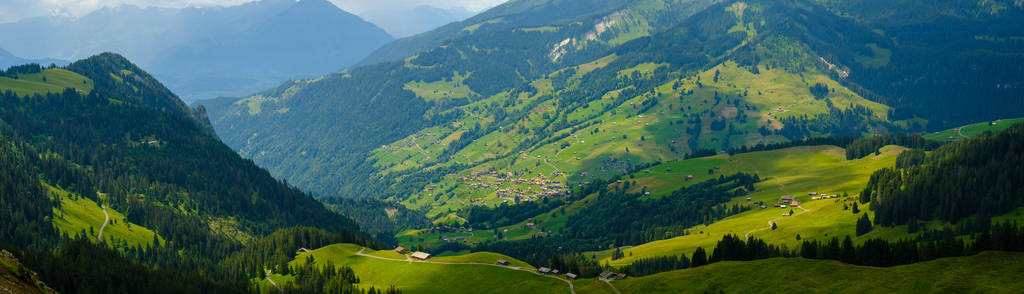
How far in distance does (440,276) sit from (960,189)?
427ft

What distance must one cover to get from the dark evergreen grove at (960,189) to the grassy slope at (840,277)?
2782 inches

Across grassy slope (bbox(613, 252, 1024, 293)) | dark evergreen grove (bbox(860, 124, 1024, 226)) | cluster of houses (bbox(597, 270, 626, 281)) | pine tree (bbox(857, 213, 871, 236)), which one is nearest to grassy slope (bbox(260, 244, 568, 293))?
cluster of houses (bbox(597, 270, 626, 281))

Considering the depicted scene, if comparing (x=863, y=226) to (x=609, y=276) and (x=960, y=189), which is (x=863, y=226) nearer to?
(x=960, y=189)

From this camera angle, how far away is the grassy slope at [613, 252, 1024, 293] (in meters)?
97.0

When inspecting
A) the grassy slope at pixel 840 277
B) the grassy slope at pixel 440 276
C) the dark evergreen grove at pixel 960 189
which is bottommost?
the grassy slope at pixel 440 276

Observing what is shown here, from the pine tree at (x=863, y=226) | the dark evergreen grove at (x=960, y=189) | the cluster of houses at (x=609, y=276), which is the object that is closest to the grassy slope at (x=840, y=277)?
the cluster of houses at (x=609, y=276)

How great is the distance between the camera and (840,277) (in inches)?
4281

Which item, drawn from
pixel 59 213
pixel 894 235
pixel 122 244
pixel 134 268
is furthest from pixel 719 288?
pixel 59 213

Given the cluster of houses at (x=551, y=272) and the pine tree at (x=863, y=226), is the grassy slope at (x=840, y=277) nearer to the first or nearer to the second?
the cluster of houses at (x=551, y=272)

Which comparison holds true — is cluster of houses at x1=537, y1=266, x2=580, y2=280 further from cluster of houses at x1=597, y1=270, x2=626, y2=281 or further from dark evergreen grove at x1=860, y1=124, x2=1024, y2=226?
dark evergreen grove at x1=860, y1=124, x2=1024, y2=226

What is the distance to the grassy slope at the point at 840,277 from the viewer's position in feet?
318

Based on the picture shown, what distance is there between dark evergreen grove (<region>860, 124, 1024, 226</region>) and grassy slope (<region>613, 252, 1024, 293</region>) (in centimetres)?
7067

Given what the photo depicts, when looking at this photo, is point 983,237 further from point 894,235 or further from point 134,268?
point 134,268

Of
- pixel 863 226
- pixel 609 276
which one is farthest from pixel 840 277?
pixel 863 226
